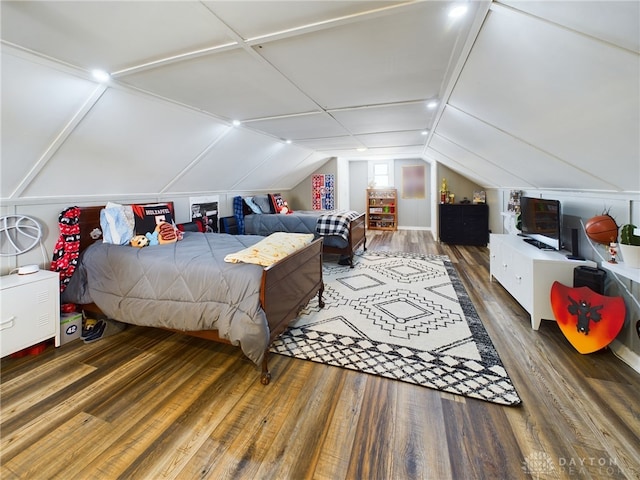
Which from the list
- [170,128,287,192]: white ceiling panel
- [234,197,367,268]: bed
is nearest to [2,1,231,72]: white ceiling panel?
[170,128,287,192]: white ceiling panel

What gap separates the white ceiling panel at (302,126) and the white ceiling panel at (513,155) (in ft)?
4.63

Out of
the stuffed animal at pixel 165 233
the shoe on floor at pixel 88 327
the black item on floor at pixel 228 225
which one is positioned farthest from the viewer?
the black item on floor at pixel 228 225

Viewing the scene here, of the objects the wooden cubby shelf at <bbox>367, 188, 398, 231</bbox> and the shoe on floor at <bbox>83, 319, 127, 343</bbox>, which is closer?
the shoe on floor at <bbox>83, 319, 127, 343</bbox>

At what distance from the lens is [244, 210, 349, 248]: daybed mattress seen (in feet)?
14.6

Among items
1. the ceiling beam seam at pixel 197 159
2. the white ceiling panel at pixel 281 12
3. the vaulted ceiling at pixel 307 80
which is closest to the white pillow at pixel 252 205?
the ceiling beam seam at pixel 197 159

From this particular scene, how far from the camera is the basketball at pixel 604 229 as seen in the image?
2051mm

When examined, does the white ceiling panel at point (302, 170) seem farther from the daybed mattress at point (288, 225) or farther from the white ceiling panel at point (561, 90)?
the white ceiling panel at point (561, 90)

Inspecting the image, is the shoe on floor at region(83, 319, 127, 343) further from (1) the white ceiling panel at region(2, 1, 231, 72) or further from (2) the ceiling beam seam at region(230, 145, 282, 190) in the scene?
(2) the ceiling beam seam at region(230, 145, 282, 190)

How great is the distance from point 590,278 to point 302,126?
3492 millimetres

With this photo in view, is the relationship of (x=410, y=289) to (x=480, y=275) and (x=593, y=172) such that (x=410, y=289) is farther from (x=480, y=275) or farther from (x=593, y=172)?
(x=593, y=172)

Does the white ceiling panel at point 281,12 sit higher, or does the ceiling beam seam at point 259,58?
the ceiling beam seam at point 259,58

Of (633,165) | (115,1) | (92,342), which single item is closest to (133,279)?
(92,342)

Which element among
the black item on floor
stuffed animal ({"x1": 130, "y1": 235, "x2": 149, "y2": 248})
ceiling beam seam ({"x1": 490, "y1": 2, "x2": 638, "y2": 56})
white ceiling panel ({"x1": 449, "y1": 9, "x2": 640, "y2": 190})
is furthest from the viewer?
the black item on floor

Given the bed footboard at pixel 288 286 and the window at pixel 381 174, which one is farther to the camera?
the window at pixel 381 174
